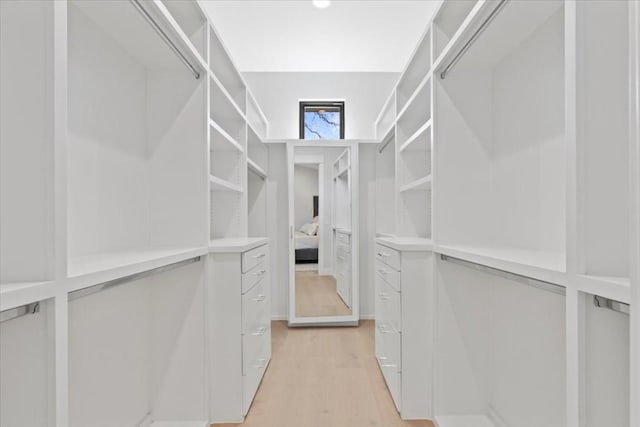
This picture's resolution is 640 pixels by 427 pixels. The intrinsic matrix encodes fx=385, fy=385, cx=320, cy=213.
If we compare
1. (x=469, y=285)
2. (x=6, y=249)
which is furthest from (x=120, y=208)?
(x=469, y=285)

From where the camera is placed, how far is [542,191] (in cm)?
157

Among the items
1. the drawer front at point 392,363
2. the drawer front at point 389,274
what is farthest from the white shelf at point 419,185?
the drawer front at point 392,363

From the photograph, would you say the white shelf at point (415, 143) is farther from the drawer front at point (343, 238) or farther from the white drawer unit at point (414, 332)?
the drawer front at point (343, 238)

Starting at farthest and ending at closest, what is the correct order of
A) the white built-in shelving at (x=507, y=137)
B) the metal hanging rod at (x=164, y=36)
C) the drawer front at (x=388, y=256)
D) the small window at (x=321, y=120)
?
the small window at (x=321, y=120), the drawer front at (x=388, y=256), the white built-in shelving at (x=507, y=137), the metal hanging rod at (x=164, y=36)

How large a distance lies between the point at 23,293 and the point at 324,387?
6.64ft

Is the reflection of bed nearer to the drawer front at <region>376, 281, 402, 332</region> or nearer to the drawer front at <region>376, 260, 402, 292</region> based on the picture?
the drawer front at <region>376, 260, 402, 292</region>

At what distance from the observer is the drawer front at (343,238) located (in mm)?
3857

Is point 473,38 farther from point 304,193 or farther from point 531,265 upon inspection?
point 304,193

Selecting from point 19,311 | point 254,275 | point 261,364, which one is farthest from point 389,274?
point 19,311

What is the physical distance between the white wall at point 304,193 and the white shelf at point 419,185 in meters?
1.28

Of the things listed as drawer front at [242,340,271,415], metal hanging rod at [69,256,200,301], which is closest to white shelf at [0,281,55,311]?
metal hanging rod at [69,256,200,301]

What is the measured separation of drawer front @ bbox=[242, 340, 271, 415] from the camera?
6.69 ft

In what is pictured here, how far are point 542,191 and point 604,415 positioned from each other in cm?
Result: 97

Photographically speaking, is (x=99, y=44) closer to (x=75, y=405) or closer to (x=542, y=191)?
(x=75, y=405)
